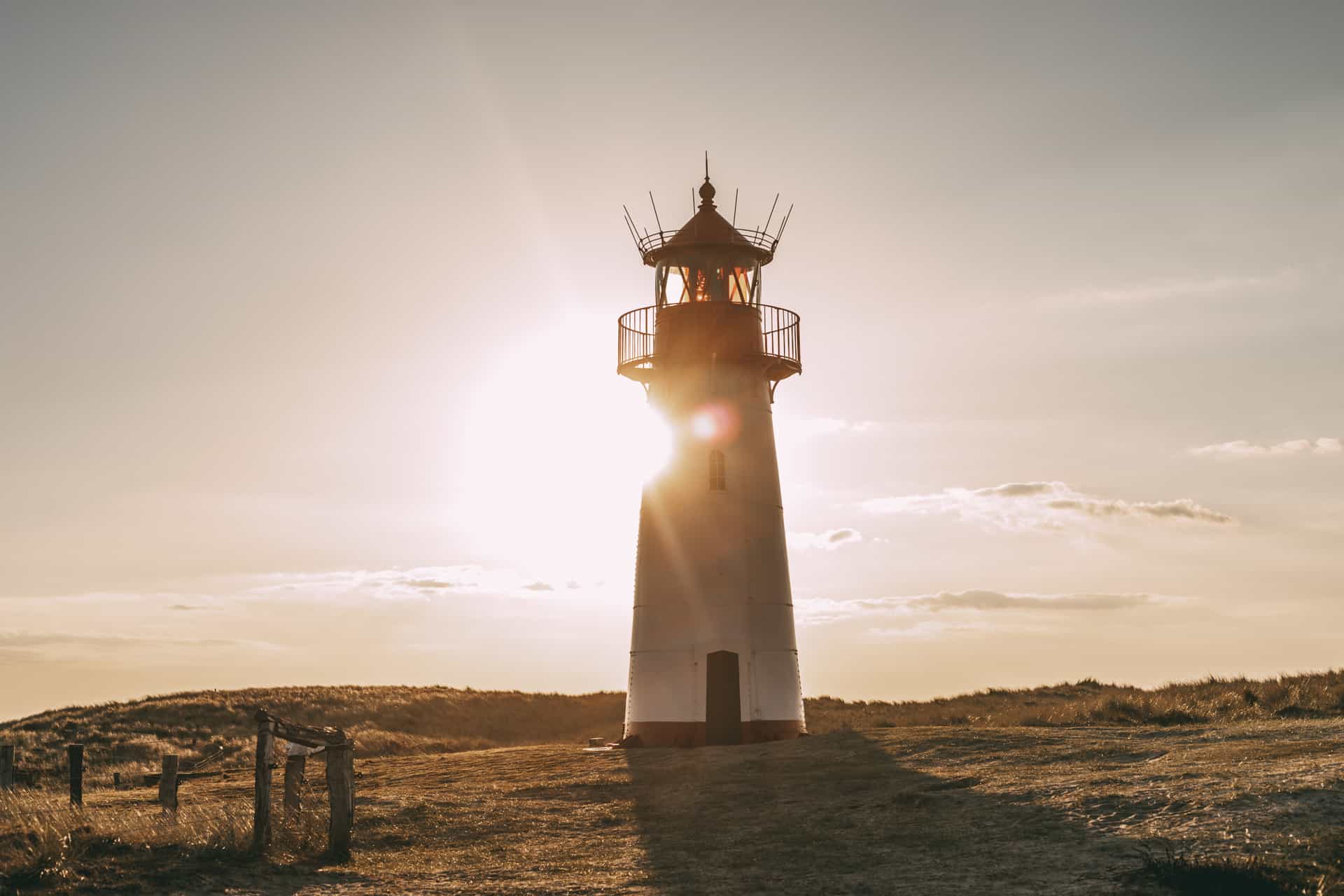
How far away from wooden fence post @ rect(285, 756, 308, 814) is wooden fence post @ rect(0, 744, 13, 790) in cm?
488

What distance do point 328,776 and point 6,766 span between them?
7430 mm

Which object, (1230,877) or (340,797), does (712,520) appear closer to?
(340,797)

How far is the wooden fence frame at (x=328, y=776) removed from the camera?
15812mm

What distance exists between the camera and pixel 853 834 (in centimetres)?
1586

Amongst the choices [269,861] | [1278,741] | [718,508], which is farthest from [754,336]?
[269,861]

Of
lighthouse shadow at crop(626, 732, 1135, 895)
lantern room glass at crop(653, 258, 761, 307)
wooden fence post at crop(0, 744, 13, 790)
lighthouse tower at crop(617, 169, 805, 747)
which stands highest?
lantern room glass at crop(653, 258, 761, 307)

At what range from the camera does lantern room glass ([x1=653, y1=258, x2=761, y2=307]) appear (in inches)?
1164

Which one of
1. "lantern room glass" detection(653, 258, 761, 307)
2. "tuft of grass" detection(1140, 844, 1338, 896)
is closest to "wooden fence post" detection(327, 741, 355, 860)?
"tuft of grass" detection(1140, 844, 1338, 896)

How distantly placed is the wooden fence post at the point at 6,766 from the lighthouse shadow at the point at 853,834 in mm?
10241

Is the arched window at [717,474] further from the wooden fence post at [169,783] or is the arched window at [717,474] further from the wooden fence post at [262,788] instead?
the wooden fence post at [262,788]

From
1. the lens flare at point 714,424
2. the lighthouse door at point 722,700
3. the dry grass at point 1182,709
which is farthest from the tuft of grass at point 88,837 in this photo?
the dry grass at point 1182,709

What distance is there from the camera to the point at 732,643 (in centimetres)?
2712

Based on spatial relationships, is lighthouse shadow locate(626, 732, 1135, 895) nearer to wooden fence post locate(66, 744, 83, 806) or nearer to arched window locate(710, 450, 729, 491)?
arched window locate(710, 450, 729, 491)

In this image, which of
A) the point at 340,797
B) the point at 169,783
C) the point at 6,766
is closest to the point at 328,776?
the point at 340,797
